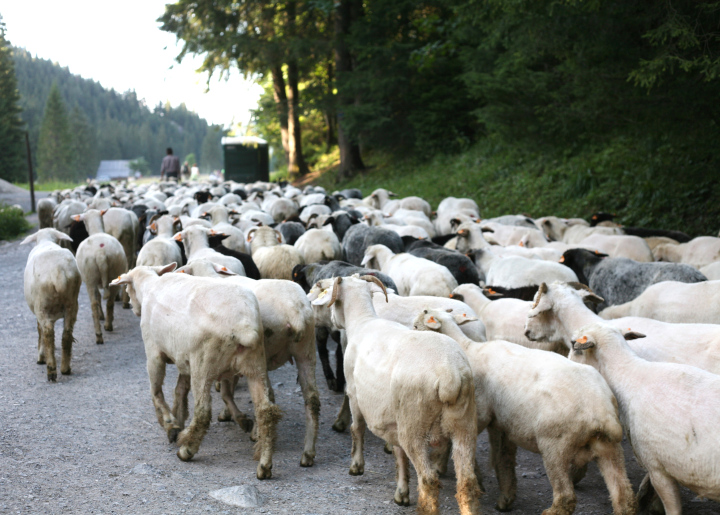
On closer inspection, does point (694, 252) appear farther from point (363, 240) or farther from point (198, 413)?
point (198, 413)

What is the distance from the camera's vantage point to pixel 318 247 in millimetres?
9773

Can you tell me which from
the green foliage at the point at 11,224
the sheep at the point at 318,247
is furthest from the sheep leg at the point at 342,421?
the green foliage at the point at 11,224

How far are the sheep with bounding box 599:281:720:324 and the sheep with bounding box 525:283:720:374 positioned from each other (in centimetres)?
84

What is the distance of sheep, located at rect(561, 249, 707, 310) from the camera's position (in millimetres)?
6912

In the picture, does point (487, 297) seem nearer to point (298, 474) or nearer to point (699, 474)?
point (298, 474)

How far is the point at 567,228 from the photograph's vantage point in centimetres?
1169

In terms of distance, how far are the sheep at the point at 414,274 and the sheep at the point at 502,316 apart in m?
0.71

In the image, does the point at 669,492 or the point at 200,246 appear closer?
the point at 669,492

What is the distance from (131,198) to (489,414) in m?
17.0

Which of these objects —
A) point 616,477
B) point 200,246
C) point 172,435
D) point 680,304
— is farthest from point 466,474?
point 200,246

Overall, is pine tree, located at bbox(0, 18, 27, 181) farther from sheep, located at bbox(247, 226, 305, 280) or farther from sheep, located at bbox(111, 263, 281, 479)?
sheep, located at bbox(111, 263, 281, 479)

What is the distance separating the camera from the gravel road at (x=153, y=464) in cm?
430

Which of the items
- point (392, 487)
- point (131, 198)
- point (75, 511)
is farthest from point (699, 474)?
point (131, 198)

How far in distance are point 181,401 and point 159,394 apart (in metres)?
0.20
